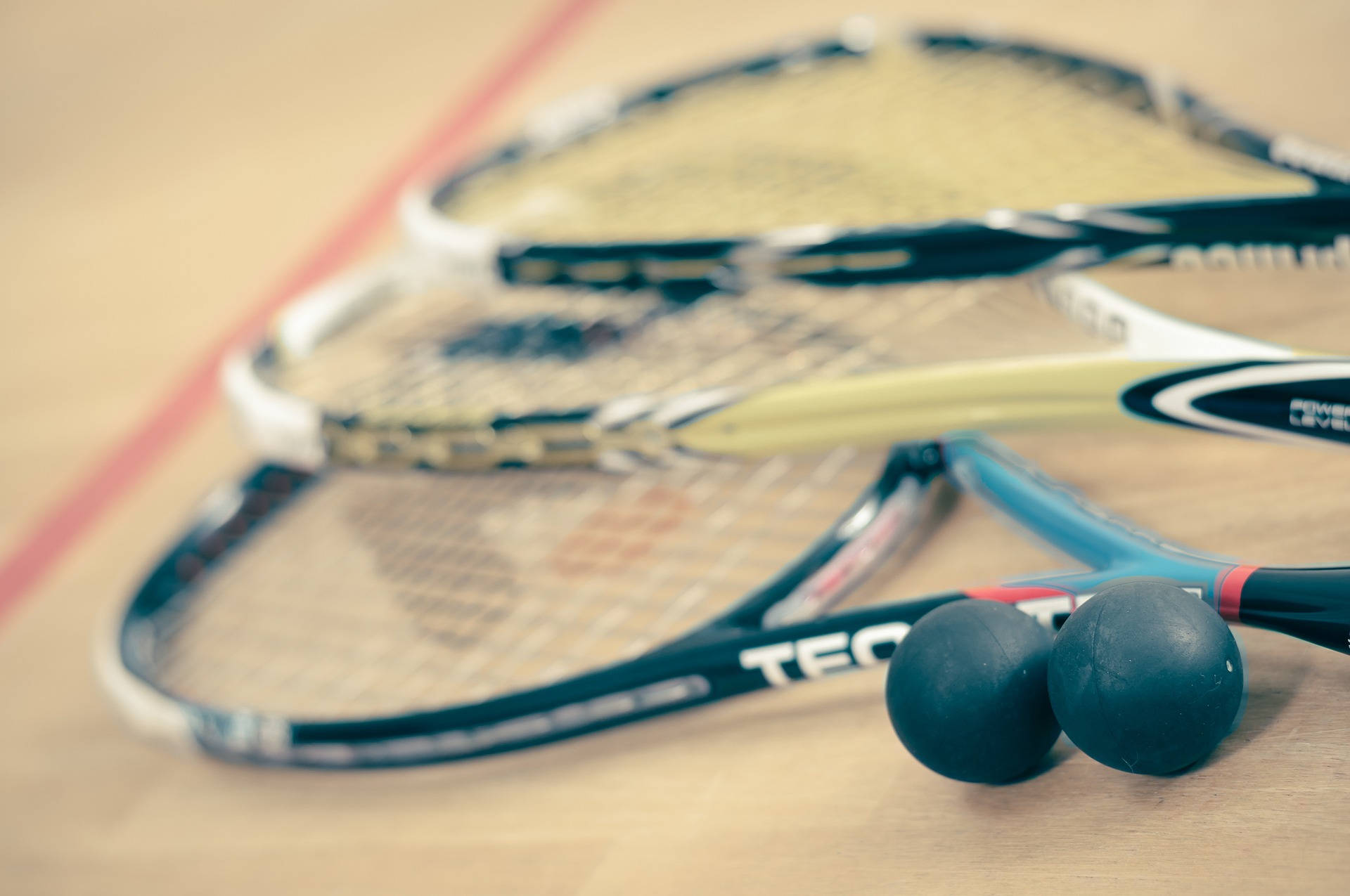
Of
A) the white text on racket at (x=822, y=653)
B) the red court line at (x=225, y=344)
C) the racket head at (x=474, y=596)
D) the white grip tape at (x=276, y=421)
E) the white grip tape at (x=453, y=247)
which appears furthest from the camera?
the red court line at (x=225, y=344)

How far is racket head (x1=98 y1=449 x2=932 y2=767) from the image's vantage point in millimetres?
760

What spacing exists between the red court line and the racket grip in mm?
1182

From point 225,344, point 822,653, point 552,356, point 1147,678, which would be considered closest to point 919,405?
point 822,653

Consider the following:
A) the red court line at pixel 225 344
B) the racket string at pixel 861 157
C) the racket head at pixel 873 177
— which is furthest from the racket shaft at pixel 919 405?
the red court line at pixel 225 344

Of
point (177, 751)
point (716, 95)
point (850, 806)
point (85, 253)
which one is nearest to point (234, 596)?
point (177, 751)

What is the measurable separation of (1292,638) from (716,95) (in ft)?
3.12

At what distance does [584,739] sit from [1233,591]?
1.34 feet

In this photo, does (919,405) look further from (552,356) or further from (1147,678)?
(552,356)

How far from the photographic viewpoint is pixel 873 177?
1170 mm

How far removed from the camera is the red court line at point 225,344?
4.37 ft

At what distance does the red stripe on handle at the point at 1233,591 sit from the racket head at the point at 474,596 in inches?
9.6

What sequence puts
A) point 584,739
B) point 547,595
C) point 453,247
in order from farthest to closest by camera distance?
point 453,247, point 547,595, point 584,739

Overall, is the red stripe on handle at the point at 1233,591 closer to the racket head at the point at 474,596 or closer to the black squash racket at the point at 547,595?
the black squash racket at the point at 547,595

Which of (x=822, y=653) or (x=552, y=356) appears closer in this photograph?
(x=822, y=653)
